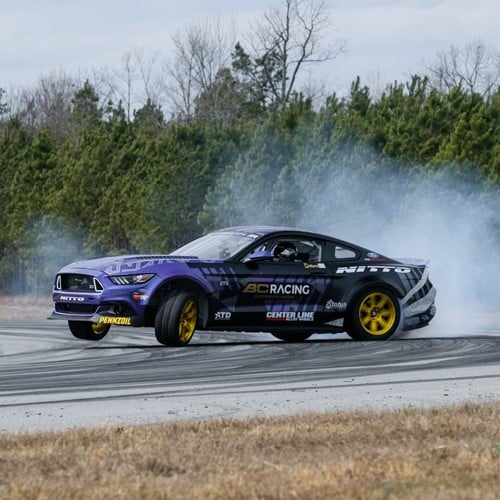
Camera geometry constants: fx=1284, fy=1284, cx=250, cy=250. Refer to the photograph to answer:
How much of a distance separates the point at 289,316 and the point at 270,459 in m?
9.06

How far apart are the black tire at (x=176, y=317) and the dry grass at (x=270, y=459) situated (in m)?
6.12

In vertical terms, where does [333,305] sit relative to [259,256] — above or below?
below

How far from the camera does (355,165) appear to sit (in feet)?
112

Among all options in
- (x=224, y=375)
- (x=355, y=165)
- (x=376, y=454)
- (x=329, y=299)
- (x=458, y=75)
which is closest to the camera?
(x=376, y=454)

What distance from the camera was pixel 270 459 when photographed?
22.9ft

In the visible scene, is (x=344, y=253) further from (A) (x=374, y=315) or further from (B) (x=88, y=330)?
(B) (x=88, y=330)

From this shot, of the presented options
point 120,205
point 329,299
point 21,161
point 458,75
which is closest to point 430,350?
point 329,299

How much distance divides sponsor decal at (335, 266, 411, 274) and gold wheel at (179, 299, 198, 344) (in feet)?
6.88

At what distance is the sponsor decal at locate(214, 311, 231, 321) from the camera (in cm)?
1547

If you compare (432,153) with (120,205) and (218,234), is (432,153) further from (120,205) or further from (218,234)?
(218,234)

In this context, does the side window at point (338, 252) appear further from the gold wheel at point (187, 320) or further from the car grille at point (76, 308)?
the car grille at point (76, 308)

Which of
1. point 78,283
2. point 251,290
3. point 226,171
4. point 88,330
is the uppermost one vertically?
point 226,171

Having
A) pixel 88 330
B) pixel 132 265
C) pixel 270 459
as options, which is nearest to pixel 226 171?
pixel 88 330

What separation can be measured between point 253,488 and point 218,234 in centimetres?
1067
